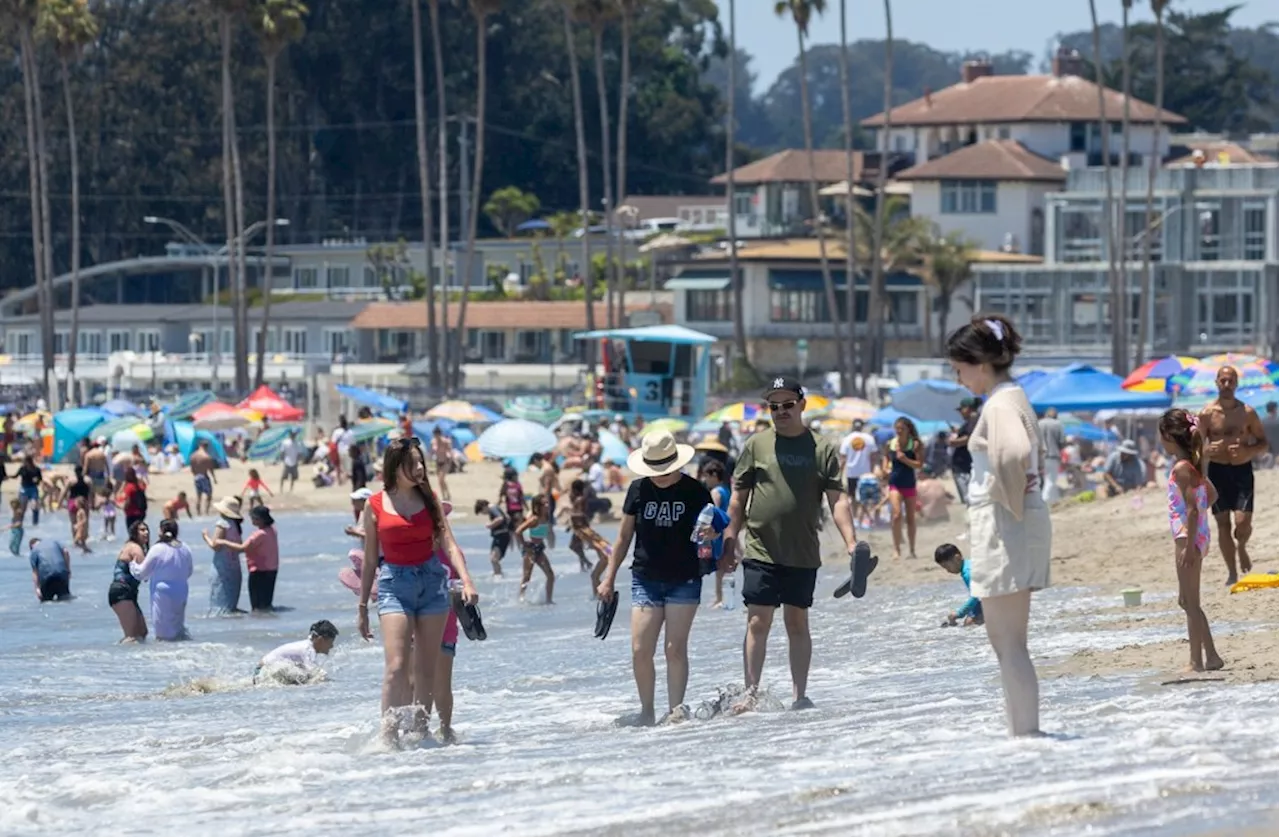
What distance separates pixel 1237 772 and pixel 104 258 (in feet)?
314

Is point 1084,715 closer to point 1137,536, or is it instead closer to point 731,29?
point 1137,536

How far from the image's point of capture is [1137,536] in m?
19.4

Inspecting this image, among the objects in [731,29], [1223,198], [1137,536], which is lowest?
[1137,536]

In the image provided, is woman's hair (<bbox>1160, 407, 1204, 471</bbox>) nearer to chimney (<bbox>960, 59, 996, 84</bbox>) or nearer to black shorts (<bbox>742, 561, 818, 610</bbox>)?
black shorts (<bbox>742, 561, 818, 610</bbox>)

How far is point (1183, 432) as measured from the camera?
1017 centimetres

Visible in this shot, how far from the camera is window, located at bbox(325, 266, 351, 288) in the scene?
96.6 meters

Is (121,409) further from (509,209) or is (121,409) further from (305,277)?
(305,277)

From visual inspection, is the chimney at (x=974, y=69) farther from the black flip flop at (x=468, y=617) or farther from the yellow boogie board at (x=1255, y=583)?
the black flip flop at (x=468, y=617)

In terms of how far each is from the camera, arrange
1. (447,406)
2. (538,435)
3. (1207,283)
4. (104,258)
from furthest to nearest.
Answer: (104,258), (1207,283), (447,406), (538,435)

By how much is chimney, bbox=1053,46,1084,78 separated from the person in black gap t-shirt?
3175 inches

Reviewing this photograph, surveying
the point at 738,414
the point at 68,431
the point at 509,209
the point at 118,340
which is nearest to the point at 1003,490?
the point at 738,414

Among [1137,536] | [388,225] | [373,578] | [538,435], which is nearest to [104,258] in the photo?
[388,225]

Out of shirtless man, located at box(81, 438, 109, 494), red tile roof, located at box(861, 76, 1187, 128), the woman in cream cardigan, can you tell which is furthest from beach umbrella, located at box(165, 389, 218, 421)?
the woman in cream cardigan

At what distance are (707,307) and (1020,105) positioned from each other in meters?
15.6
